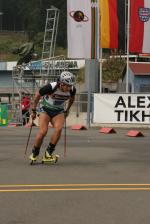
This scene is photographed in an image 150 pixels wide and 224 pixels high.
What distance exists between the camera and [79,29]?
26.3 m

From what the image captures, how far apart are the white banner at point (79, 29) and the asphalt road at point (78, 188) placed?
11755mm

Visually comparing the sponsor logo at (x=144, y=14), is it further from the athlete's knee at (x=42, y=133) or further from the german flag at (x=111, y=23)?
the athlete's knee at (x=42, y=133)

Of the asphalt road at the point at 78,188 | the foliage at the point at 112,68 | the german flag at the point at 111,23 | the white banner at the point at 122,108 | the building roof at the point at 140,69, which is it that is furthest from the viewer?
the foliage at the point at 112,68

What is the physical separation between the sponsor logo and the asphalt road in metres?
13.0

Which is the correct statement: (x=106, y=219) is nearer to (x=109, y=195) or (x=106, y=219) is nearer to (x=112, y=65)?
(x=109, y=195)

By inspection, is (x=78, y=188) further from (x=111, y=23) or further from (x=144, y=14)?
(x=144, y=14)

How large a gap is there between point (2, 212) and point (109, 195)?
1.76 meters

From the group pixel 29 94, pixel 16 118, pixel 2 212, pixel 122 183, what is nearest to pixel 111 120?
pixel 16 118

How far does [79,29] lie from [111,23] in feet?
4.87

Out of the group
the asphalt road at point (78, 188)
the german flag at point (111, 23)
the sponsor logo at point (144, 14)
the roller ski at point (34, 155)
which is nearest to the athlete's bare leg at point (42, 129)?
the roller ski at point (34, 155)

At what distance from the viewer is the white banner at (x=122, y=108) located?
77.8 ft

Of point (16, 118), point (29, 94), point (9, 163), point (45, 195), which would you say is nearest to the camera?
point (45, 195)

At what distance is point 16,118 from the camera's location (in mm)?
30500

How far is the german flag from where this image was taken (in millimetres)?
26562
